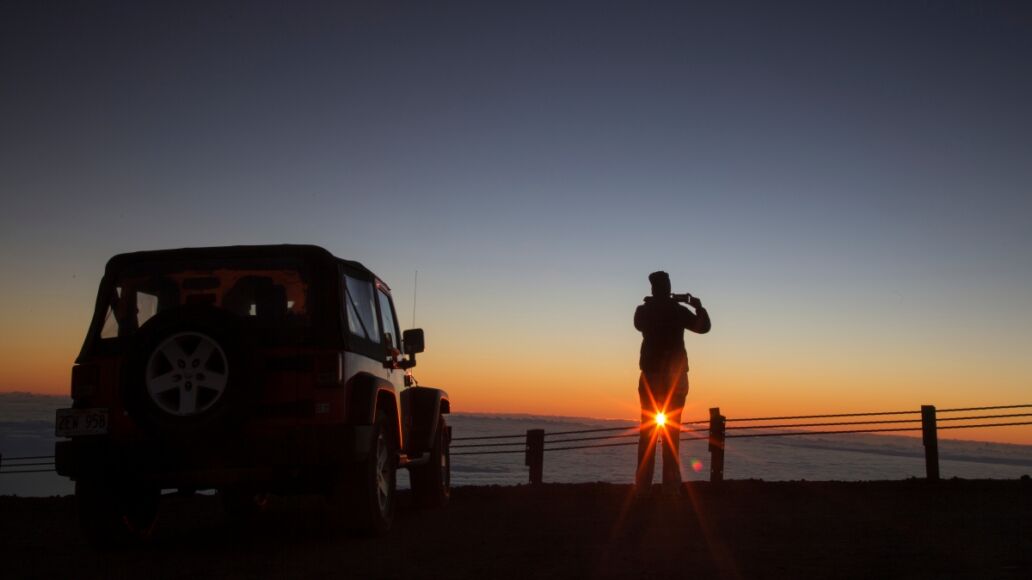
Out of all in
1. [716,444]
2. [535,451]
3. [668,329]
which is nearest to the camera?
[668,329]

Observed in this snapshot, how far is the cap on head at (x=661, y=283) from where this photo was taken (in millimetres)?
9812

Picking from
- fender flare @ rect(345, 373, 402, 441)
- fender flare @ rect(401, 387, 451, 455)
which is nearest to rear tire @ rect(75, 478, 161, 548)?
fender flare @ rect(345, 373, 402, 441)

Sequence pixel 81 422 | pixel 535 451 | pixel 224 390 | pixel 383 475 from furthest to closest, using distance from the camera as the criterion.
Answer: pixel 535 451 < pixel 383 475 < pixel 81 422 < pixel 224 390

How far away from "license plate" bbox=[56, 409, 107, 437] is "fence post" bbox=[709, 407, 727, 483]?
9.05 metres

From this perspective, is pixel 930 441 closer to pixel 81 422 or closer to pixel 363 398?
pixel 363 398

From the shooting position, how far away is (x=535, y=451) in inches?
599

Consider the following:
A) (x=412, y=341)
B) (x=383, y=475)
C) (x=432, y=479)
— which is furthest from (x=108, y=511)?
(x=432, y=479)

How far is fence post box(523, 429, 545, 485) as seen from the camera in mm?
14945

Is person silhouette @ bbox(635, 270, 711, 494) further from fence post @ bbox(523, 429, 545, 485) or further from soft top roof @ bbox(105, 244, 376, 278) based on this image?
fence post @ bbox(523, 429, 545, 485)

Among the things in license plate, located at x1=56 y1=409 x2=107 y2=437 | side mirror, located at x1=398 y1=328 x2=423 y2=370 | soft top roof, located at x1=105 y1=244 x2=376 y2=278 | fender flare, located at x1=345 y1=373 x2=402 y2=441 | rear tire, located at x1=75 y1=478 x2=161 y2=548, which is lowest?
rear tire, located at x1=75 y1=478 x2=161 y2=548

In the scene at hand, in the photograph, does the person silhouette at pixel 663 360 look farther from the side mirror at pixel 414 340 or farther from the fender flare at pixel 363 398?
the fender flare at pixel 363 398

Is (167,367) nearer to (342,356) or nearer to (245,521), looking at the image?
(342,356)

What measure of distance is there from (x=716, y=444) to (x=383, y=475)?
7.69 m

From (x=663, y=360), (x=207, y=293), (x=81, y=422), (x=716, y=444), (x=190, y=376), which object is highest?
(x=207, y=293)
